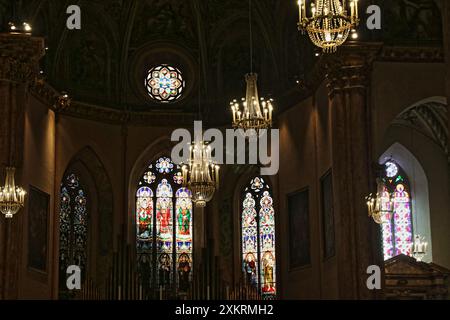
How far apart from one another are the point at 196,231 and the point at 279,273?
361 cm

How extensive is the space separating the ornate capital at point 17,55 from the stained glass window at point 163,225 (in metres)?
7.81

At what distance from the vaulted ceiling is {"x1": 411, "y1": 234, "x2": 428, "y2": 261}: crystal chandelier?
641 centimetres

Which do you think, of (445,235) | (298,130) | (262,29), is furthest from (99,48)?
(445,235)

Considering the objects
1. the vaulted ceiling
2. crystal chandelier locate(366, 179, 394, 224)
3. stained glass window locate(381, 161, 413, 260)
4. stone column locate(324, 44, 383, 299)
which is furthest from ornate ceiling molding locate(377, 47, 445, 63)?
stained glass window locate(381, 161, 413, 260)

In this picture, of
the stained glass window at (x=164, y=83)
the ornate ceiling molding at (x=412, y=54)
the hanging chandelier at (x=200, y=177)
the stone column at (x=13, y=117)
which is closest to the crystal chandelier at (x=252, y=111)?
the hanging chandelier at (x=200, y=177)

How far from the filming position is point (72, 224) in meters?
29.5

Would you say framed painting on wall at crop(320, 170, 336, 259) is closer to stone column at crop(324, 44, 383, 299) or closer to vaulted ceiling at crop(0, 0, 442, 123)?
stone column at crop(324, 44, 383, 299)

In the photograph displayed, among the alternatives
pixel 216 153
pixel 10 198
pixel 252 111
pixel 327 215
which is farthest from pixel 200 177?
pixel 216 153

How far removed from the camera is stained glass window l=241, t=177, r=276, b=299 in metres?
29.7

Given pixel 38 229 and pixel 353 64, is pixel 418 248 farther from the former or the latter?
pixel 38 229

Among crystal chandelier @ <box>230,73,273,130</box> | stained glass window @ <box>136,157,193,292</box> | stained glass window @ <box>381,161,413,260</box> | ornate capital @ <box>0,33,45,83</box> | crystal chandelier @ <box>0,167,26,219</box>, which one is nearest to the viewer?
crystal chandelier @ <box>230,73,273,130</box>
